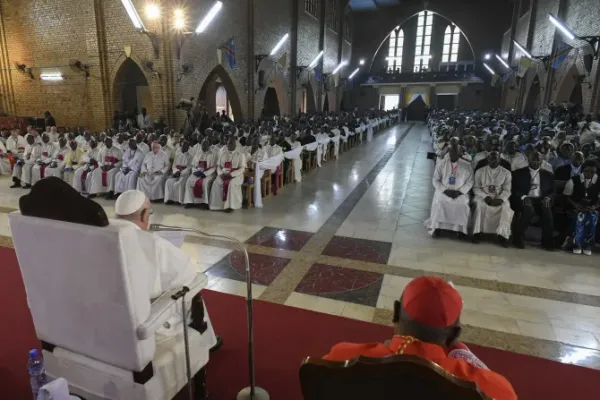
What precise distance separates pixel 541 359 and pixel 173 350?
8.53 feet

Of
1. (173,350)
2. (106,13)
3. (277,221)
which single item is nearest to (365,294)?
(173,350)

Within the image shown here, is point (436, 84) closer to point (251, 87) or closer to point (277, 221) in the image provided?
point (251, 87)

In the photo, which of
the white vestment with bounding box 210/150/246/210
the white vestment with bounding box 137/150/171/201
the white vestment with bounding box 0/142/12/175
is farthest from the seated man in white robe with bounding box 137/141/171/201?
the white vestment with bounding box 0/142/12/175

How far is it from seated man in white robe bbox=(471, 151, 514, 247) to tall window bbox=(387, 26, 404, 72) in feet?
109

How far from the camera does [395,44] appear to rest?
36.4 meters

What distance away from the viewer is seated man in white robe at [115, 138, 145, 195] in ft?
24.7

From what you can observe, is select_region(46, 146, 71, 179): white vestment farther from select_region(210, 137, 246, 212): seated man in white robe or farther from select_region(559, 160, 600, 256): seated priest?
select_region(559, 160, 600, 256): seated priest

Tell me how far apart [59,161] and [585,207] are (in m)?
9.46

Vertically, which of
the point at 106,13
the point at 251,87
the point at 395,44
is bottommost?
the point at 251,87

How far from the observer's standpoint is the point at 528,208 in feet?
17.4

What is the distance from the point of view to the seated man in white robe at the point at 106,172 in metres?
7.64

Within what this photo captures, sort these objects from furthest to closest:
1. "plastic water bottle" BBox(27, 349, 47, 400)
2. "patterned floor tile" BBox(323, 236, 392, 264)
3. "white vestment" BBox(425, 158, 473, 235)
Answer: "white vestment" BBox(425, 158, 473, 235), "patterned floor tile" BBox(323, 236, 392, 264), "plastic water bottle" BBox(27, 349, 47, 400)

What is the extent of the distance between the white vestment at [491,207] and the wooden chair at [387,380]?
15.7 feet

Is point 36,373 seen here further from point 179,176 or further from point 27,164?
point 27,164
